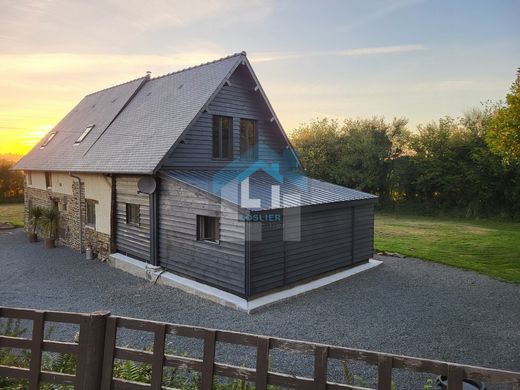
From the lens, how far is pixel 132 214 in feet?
45.1

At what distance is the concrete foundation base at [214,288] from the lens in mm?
9820

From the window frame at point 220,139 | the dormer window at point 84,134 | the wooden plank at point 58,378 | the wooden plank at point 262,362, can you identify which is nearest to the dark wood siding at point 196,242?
the window frame at point 220,139

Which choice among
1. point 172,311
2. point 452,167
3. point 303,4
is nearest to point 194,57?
point 303,4

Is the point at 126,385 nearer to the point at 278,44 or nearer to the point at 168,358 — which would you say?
the point at 168,358

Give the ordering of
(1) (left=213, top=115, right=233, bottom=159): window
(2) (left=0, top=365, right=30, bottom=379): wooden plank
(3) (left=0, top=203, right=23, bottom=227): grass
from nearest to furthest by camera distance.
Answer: (2) (left=0, top=365, right=30, bottom=379): wooden plank → (1) (left=213, top=115, right=233, bottom=159): window → (3) (left=0, top=203, right=23, bottom=227): grass

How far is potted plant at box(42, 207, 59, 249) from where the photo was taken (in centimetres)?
1764

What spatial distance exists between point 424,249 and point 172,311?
11.8 m

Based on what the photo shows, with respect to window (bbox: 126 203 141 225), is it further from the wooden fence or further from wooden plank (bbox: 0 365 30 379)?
wooden plank (bbox: 0 365 30 379)

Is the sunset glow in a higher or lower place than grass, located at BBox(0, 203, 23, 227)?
Result: higher

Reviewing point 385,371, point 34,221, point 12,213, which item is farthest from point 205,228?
point 12,213

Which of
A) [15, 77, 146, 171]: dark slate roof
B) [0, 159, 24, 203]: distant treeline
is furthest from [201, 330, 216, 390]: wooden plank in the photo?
[0, 159, 24, 203]: distant treeline

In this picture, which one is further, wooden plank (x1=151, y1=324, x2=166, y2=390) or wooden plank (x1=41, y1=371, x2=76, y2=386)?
wooden plank (x1=41, y1=371, x2=76, y2=386)

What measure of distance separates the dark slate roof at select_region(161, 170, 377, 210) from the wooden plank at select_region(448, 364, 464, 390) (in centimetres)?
671

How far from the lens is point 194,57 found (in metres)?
19.0
